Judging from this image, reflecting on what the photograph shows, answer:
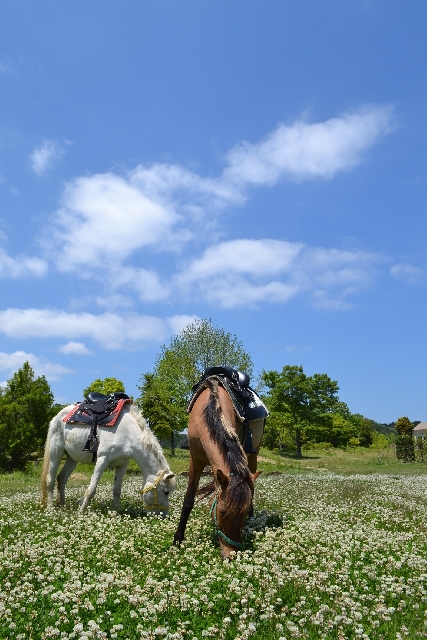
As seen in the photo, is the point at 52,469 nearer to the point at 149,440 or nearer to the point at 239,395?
the point at 149,440

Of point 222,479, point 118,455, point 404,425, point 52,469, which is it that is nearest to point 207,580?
point 222,479

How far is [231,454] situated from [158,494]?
415cm

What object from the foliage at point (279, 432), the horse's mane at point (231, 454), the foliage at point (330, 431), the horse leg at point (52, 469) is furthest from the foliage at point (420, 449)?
the horse's mane at point (231, 454)

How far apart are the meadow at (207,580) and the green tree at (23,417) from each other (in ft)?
66.7

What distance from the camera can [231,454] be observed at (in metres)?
6.81

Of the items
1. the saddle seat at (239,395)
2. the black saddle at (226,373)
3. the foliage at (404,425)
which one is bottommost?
the saddle seat at (239,395)

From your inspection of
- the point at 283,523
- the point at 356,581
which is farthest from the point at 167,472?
the point at 356,581

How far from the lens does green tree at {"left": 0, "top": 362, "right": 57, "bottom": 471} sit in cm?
2803

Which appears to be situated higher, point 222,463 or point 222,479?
point 222,463

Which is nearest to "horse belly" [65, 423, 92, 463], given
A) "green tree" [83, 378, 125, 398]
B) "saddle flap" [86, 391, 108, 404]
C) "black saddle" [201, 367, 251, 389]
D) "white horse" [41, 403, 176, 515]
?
"white horse" [41, 403, 176, 515]

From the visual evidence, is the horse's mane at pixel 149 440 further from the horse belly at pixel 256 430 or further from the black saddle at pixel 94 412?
the horse belly at pixel 256 430

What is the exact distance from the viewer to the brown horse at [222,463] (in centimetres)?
629

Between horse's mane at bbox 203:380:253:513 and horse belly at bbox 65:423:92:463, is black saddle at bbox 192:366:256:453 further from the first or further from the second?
horse belly at bbox 65:423:92:463

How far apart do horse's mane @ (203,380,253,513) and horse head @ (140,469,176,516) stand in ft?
10.3
